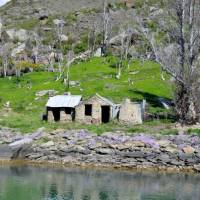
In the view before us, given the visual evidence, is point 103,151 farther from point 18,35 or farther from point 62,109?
point 18,35

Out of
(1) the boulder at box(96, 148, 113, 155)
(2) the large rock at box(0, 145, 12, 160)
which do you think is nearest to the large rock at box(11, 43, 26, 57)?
(2) the large rock at box(0, 145, 12, 160)

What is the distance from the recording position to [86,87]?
102 meters

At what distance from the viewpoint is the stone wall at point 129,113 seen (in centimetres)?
7212

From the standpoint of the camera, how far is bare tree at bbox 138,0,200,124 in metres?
70.8

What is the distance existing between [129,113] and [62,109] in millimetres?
9263

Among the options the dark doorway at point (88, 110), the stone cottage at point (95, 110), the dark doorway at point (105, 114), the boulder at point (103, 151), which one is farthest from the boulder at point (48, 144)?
the dark doorway at point (105, 114)

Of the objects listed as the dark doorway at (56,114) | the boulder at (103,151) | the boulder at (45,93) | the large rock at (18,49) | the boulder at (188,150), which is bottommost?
the large rock at (18,49)

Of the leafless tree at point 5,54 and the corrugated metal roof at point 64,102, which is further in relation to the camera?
the leafless tree at point 5,54

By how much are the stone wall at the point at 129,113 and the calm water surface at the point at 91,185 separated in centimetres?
1728

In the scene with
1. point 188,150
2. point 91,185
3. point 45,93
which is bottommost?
point 45,93

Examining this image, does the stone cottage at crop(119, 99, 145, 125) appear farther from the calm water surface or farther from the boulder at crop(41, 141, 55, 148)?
the calm water surface

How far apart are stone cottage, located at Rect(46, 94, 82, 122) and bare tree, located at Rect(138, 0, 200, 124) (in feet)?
41.9

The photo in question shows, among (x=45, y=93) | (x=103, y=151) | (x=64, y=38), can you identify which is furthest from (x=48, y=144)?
(x=64, y=38)

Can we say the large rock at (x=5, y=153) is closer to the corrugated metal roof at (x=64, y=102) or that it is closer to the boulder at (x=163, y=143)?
the corrugated metal roof at (x=64, y=102)
